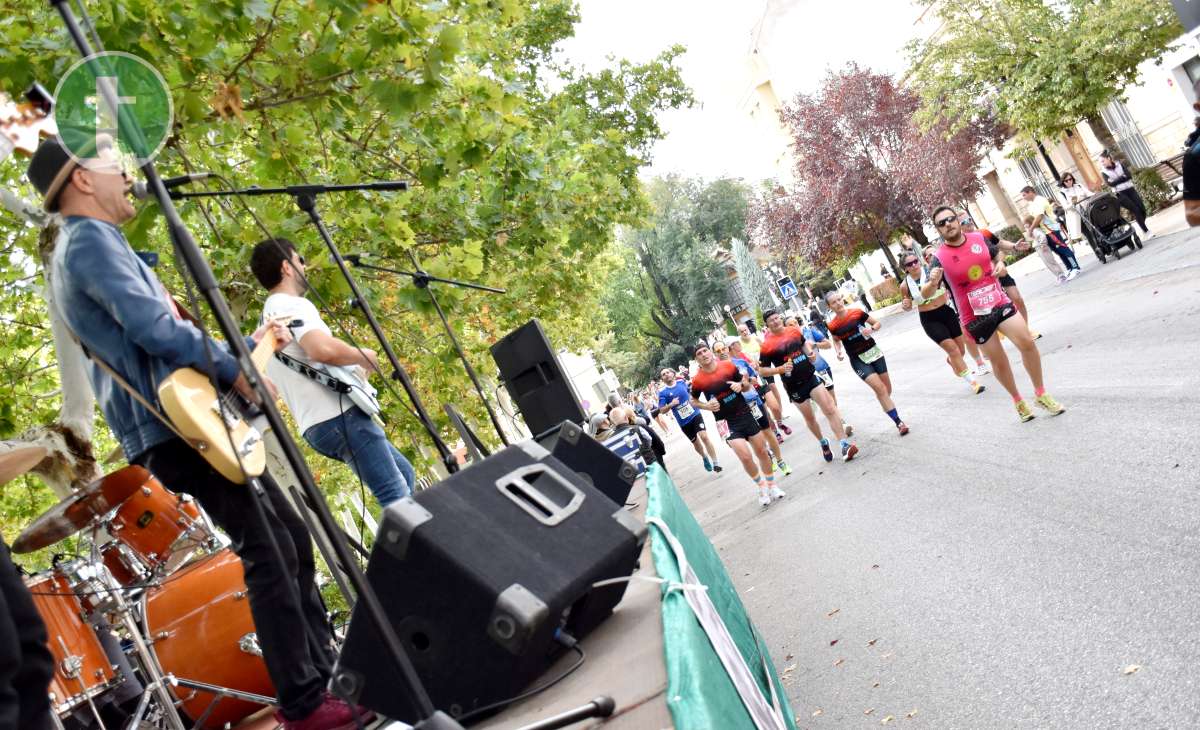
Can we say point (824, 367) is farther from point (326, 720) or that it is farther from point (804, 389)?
point (326, 720)

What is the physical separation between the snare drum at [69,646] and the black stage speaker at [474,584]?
393 cm

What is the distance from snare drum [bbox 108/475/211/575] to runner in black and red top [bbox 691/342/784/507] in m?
6.99

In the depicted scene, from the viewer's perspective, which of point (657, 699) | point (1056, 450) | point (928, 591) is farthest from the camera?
point (1056, 450)

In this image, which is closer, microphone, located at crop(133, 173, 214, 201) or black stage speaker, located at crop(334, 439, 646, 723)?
black stage speaker, located at crop(334, 439, 646, 723)

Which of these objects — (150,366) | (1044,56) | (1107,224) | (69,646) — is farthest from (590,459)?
(1044,56)

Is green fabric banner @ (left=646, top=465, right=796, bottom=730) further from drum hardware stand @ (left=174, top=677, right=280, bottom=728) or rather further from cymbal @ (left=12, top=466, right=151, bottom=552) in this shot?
cymbal @ (left=12, top=466, right=151, bottom=552)

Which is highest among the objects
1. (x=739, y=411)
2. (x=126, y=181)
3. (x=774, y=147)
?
(x=774, y=147)

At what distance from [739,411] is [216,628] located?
7538mm

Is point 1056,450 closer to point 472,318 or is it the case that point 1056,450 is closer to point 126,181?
point 126,181

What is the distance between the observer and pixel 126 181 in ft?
11.9

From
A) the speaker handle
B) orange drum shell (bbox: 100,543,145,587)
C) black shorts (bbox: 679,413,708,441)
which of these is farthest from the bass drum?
black shorts (bbox: 679,413,708,441)

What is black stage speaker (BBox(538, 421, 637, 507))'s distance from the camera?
5.75m

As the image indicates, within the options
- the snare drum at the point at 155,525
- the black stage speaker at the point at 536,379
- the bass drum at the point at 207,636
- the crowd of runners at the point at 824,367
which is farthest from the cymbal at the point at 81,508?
the crowd of runners at the point at 824,367

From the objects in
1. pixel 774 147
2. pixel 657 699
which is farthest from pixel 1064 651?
pixel 774 147
